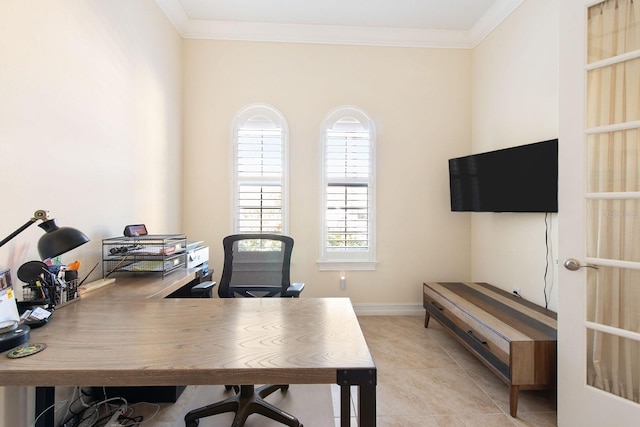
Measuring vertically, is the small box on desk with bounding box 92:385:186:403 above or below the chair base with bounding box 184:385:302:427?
below

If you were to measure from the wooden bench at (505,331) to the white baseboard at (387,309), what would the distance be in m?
0.51

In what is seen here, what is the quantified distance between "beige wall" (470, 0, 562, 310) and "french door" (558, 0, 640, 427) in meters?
0.73

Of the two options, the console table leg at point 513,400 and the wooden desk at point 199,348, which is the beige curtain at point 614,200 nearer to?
the console table leg at point 513,400

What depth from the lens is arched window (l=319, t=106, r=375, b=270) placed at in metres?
3.36

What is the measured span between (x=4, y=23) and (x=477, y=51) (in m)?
3.85

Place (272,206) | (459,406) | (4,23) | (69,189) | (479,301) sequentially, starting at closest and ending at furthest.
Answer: (4,23) < (69,189) < (459,406) < (479,301) < (272,206)

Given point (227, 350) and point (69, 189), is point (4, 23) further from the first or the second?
point (227, 350)

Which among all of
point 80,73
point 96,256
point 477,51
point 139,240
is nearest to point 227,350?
point 139,240

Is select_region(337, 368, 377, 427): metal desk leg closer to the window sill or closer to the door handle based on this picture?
the door handle

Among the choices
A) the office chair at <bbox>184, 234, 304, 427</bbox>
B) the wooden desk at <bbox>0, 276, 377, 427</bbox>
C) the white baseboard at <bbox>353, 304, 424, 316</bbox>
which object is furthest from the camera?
the white baseboard at <bbox>353, 304, 424, 316</bbox>

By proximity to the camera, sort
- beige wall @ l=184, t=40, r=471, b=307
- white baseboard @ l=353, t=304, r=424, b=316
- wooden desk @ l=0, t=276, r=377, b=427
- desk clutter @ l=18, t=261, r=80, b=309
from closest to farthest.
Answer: wooden desk @ l=0, t=276, r=377, b=427 → desk clutter @ l=18, t=261, r=80, b=309 → beige wall @ l=184, t=40, r=471, b=307 → white baseboard @ l=353, t=304, r=424, b=316

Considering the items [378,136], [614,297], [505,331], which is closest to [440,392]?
[505,331]

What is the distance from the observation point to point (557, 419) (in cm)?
176

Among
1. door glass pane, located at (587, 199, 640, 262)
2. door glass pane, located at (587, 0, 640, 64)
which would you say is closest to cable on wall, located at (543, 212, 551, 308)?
door glass pane, located at (587, 199, 640, 262)
